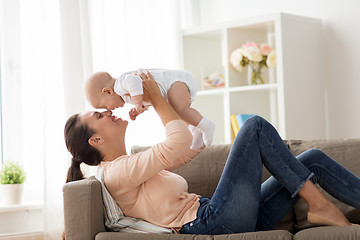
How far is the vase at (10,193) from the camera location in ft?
11.1

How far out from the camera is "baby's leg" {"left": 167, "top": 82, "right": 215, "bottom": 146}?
2.05 m

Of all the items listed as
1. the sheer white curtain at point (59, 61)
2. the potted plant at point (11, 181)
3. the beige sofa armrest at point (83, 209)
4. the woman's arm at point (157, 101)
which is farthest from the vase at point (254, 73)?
the beige sofa armrest at point (83, 209)

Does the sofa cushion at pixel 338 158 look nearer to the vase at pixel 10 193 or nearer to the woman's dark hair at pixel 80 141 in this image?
the woman's dark hair at pixel 80 141

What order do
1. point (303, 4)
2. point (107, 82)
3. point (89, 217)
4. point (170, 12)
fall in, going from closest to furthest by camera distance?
point (89, 217) < point (107, 82) < point (303, 4) < point (170, 12)

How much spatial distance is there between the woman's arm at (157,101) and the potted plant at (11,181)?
170 centimetres

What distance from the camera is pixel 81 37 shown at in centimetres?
349

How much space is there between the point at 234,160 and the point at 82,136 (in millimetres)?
620

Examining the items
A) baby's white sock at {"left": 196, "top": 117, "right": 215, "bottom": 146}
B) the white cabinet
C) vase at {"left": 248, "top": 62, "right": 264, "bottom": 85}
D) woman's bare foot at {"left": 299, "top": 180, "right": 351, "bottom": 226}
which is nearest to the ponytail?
baby's white sock at {"left": 196, "top": 117, "right": 215, "bottom": 146}

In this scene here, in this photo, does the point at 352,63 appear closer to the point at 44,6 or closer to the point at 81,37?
the point at 81,37

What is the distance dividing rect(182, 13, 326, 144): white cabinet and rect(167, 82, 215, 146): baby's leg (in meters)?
1.46

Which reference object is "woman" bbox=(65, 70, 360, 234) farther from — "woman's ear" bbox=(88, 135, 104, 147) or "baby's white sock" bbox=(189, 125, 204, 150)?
"baby's white sock" bbox=(189, 125, 204, 150)

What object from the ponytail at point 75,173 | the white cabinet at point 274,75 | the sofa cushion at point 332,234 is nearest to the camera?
the sofa cushion at point 332,234

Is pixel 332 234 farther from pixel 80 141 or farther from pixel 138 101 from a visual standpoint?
pixel 80 141

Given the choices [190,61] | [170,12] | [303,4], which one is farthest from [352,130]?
[170,12]
